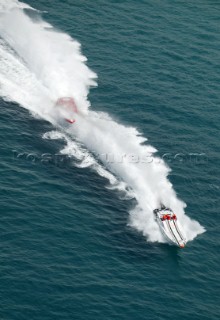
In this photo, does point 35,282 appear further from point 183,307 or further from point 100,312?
point 183,307

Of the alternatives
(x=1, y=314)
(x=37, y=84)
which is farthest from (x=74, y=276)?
(x=37, y=84)

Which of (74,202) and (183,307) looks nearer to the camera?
(183,307)

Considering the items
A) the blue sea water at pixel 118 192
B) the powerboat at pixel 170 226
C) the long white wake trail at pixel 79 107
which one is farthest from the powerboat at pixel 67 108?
the powerboat at pixel 170 226

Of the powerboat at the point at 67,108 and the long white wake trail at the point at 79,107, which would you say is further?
the powerboat at the point at 67,108

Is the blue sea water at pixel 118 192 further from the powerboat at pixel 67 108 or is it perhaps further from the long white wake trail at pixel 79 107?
the powerboat at pixel 67 108

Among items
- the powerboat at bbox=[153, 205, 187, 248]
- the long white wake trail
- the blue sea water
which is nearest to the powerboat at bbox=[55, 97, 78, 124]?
the long white wake trail

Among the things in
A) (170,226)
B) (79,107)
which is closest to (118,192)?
(170,226)
